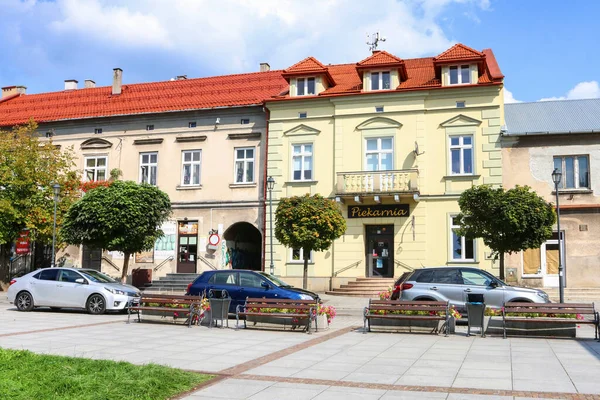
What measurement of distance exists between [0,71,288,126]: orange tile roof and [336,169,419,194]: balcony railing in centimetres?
625

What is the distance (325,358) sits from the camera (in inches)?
402

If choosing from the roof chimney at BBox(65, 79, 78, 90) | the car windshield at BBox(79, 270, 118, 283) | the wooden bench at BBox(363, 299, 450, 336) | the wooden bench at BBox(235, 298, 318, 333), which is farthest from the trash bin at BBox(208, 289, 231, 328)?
the roof chimney at BBox(65, 79, 78, 90)

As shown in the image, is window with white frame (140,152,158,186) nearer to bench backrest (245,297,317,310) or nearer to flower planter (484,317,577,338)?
bench backrest (245,297,317,310)

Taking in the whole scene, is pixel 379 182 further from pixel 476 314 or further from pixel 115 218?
pixel 476 314

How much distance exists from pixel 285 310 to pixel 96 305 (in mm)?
7208

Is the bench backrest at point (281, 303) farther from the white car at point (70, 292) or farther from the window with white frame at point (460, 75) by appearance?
the window with white frame at point (460, 75)

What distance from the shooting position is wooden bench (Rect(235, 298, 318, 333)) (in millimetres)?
14234

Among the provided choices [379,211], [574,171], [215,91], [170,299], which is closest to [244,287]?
[170,299]

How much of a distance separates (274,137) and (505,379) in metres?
22.1

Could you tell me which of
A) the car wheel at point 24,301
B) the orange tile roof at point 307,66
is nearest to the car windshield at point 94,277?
the car wheel at point 24,301

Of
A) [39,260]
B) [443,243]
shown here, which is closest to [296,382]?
[443,243]

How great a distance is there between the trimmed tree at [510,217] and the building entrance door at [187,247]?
1444cm

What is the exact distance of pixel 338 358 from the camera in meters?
10.2

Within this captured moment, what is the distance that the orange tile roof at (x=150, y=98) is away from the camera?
31.2 m
